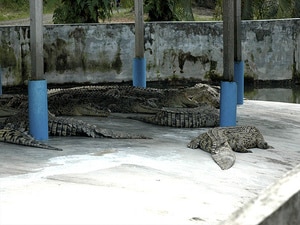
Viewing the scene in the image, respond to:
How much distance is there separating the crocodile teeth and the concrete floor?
6 cm

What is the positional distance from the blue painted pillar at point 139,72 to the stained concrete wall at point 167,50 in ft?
12.8

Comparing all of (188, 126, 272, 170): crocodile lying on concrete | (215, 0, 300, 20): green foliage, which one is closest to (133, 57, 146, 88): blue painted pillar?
(188, 126, 272, 170): crocodile lying on concrete

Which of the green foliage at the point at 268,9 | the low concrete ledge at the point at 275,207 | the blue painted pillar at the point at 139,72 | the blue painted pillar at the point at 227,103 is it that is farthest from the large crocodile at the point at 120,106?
the green foliage at the point at 268,9

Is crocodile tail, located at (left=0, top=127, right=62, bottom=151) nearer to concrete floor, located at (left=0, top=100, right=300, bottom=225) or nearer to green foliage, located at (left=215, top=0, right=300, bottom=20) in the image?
concrete floor, located at (left=0, top=100, right=300, bottom=225)

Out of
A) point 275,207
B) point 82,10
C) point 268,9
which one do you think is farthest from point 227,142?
point 268,9

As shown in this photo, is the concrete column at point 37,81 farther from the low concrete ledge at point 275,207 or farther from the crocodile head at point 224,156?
the low concrete ledge at point 275,207

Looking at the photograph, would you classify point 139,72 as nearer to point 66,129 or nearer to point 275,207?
point 66,129

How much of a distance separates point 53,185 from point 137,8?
6.29 meters

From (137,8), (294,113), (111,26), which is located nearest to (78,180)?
(294,113)

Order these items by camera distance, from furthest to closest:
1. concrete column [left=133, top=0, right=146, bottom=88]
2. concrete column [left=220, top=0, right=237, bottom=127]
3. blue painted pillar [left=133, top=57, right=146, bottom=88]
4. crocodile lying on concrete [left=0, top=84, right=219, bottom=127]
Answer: blue painted pillar [left=133, top=57, right=146, bottom=88] → concrete column [left=133, top=0, right=146, bottom=88] → crocodile lying on concrete [left=0, top=84, right=219, bottom=127] → concrete column [left=220, top=0, right=237, bottom=127]

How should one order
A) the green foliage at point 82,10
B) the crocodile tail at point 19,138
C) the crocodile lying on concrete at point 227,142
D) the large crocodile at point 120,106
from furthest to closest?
the green foliage at point 82,10 < the large crocodile at point 120,106 < the crocodile tail at point 19,138 < the crocodile lying on concrete at point 227,142

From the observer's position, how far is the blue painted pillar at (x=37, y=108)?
6.55 metres

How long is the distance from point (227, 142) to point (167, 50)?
899cm

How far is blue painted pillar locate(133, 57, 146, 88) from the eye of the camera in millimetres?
10844
